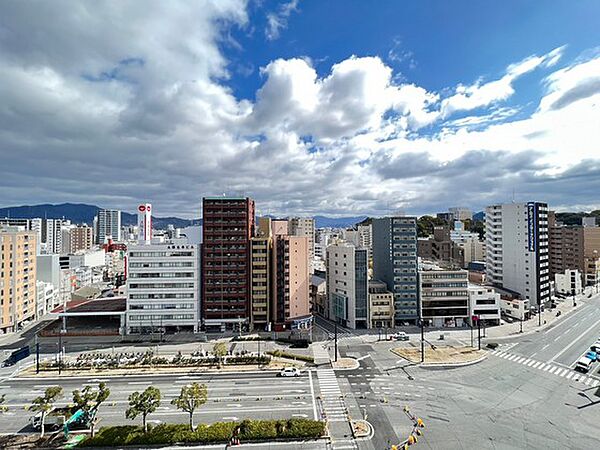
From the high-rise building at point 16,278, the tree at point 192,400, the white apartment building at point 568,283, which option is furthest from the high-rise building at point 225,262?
the white apartment building at point 568,283

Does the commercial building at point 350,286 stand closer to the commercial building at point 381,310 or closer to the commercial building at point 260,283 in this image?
the commercial building at point 381,310

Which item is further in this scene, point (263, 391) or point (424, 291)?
point (424, 291)

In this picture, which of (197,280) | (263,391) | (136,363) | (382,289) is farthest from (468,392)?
(197,280)

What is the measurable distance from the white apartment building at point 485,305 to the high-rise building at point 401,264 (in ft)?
44.9

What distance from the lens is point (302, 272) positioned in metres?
83.4

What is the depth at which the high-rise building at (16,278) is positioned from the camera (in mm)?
79938

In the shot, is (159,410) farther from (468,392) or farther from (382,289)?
(382,289)

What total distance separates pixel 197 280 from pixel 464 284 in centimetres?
6438

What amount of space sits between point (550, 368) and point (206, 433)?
5405cm

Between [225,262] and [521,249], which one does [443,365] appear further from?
[521,249]

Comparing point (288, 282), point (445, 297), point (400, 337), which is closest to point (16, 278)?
point (288, 282)

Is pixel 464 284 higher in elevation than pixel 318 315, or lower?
higher

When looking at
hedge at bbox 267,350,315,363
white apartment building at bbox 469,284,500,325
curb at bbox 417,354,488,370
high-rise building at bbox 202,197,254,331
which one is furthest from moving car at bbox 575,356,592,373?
high-rise building at bbox 202,197,254,331

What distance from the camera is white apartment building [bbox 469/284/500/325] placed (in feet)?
272
